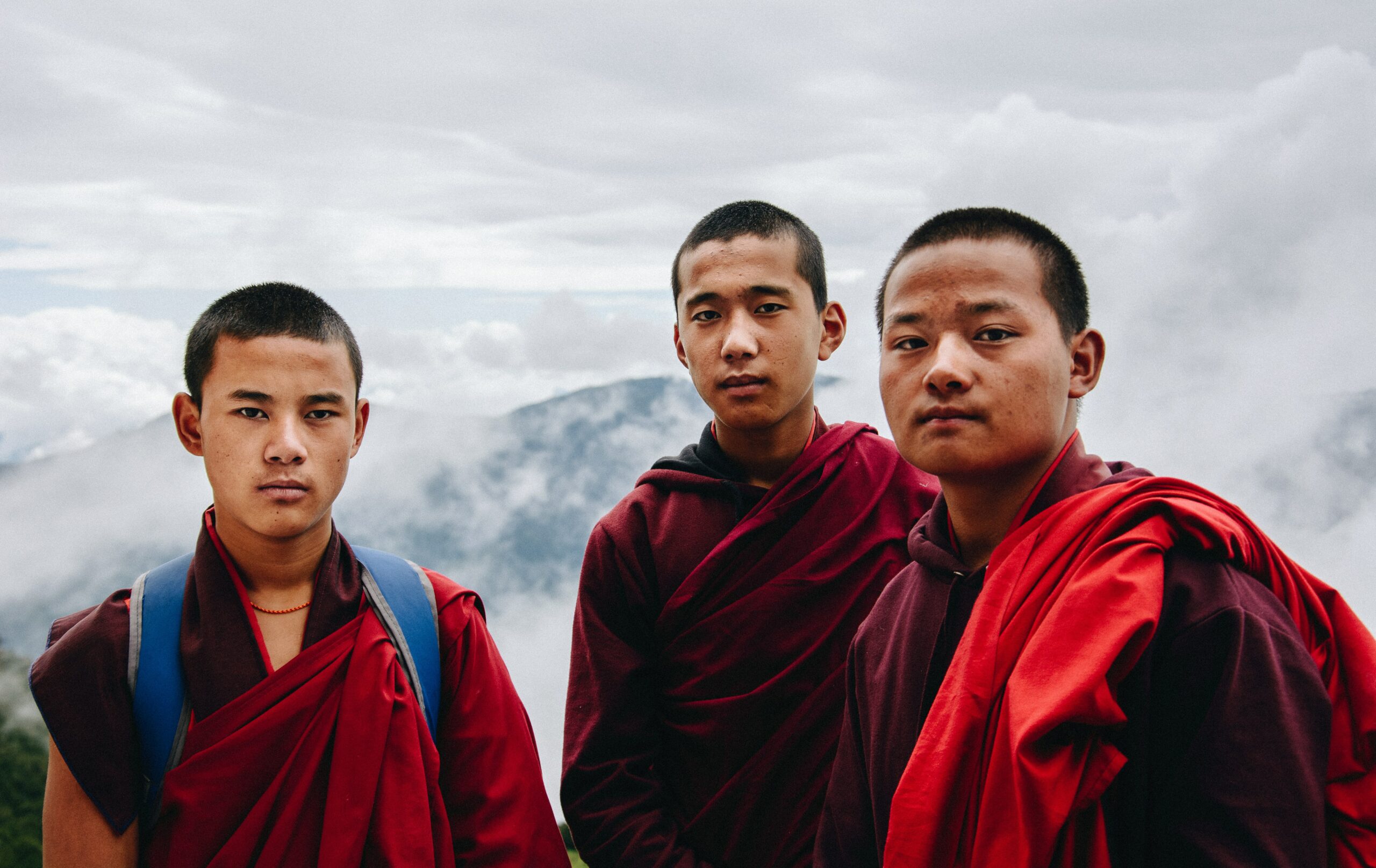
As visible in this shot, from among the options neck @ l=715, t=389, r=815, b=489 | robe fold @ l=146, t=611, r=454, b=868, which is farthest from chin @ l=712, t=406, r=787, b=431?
robe fold @ l=146, t=611, r=454, b=868

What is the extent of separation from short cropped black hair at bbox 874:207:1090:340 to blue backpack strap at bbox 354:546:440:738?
6.58ft

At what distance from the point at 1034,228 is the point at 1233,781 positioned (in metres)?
1.54

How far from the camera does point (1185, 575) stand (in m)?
2.08

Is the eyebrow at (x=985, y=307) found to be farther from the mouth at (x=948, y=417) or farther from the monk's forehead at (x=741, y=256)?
the monk's forehead at (x=741, y=256)

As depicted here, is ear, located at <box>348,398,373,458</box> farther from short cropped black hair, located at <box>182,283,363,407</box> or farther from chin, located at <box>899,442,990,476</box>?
chin, located at <box>899,442,990,476</box>

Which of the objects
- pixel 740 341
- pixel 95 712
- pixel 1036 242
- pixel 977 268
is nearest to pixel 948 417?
pixel 977 268

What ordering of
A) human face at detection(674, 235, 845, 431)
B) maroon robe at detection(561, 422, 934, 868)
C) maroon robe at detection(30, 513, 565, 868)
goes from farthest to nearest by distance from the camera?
human face at detection(674, 235, 845, 431) → maroon robe at detection(561, 422, 934, 868) → maroon robe at detection(30, 513, 565, 868)

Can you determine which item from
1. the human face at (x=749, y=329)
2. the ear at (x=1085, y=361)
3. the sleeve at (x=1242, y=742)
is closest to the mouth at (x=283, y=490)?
the human face at (x=749, y=329)

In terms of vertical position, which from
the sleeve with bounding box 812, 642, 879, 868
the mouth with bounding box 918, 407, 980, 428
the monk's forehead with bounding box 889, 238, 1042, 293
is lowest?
the sleeve with bounding box 812, 642, 879, 868

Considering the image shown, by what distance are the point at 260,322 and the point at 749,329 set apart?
1774 millimetres

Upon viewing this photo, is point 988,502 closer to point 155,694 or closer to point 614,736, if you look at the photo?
point 614,736

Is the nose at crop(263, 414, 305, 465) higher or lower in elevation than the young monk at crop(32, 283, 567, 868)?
higher

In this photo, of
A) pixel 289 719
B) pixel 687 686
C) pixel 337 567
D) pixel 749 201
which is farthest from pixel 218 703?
pixel 749 201

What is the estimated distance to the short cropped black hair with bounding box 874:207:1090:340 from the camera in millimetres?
2678
